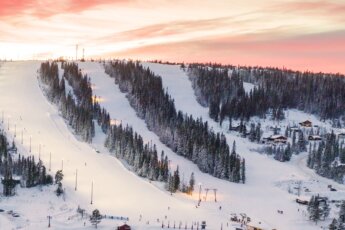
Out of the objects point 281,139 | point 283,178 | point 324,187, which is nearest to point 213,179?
point 283,178

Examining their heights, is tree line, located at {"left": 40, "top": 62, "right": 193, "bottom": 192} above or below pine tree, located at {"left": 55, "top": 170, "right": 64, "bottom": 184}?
above

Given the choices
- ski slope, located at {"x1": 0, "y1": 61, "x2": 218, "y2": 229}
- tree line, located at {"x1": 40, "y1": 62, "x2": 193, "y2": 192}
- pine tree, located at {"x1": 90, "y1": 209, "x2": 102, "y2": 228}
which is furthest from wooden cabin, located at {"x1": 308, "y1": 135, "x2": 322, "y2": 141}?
pine tree, located at {"x1": 90, "y1": 209, "x2": 102, "y2": 228}

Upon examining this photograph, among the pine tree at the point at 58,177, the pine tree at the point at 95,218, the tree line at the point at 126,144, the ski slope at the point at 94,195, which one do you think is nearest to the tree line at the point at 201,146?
the tree line at the point at 126,144

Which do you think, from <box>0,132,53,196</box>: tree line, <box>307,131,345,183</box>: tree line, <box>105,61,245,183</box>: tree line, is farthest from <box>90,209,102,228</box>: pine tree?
<box>307,131,345,183</box>: tree line

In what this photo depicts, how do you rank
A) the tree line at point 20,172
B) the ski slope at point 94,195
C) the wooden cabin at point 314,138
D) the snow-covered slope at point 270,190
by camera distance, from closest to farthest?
the ski slope at point 94,195 → the snow-covered slope at point 270,190 → the tree line at point 20,172 → the wooden cabin at point 314,138

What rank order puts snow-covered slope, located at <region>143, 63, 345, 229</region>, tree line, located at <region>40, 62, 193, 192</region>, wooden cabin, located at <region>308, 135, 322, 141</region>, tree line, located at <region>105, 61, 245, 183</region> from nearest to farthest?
snow-covered slope, located at <region>143, 63, 345, 229</region> → tree line, located at <region>40, 62, 193, 192</region> → tree line, located at <region>105, 61, 245, 183</region> → wooden cabin, located at <region>308, 135, 322, 141</region>

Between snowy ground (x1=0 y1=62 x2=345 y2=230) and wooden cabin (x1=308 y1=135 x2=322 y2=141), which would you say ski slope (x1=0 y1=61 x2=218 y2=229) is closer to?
snowy ground (x1=0 y1=62 x2=345 y2=230)

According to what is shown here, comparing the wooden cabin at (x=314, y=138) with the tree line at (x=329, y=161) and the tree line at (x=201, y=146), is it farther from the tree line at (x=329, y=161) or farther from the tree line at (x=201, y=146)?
the tree line at (x=201, y=146)

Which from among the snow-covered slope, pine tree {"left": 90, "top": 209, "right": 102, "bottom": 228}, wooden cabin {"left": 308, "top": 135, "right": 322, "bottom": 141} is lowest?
the snow-covered slope

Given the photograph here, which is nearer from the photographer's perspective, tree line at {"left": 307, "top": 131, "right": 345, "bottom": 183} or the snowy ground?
the snowy ground

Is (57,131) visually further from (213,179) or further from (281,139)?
(281,139)

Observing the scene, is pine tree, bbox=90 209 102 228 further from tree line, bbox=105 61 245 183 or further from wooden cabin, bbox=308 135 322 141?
wooden cabin, bbox=308 135 322 141

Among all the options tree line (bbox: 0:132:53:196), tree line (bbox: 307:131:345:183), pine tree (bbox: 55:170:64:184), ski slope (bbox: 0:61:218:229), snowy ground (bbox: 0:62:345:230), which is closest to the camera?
ski slope (bbox: 0:61:218:229)
